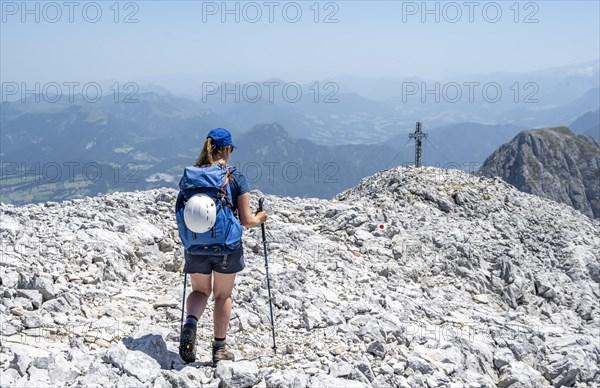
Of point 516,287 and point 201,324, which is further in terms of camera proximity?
point 516,287

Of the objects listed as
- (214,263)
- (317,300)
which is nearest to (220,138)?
(214,263)

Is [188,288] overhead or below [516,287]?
overhead

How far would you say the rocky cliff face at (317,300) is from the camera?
7.68 metres

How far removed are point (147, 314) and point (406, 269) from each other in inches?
357

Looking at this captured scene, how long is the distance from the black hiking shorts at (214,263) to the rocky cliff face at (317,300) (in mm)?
1449

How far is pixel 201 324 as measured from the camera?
9.74 metres

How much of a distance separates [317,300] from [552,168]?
166 m

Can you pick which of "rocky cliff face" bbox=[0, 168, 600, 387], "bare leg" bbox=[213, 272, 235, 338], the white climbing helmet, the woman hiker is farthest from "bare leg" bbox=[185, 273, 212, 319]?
the white climbing helmet

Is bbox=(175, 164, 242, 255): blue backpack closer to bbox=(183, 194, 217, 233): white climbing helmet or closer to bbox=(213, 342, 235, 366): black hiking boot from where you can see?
bbox=(183, 194, 217, 233): white climbing helmet

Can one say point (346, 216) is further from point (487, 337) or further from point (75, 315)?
point (75, 315)

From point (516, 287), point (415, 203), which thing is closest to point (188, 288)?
point (516, 287)

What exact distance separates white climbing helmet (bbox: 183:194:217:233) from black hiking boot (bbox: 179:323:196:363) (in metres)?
1.63

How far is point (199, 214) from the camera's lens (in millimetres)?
6895

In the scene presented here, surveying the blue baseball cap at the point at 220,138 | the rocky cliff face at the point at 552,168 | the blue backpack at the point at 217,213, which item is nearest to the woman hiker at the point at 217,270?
the blue baseball cap at the point at 220,138
